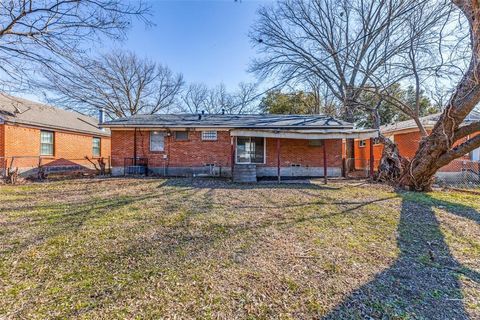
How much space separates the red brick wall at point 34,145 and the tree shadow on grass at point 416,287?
1603cm

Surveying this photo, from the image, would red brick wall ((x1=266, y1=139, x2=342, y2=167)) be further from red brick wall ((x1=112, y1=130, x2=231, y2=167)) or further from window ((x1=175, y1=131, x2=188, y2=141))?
window ((x1=175, y1=131, x2=188, y2=141))

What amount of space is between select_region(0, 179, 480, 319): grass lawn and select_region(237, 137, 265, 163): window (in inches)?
268

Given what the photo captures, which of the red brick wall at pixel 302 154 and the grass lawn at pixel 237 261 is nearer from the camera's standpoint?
the grass lawn at pixel 237 261

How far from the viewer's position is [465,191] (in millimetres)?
9430

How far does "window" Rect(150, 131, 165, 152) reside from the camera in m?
13.8

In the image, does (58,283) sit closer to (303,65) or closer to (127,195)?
(127,195)

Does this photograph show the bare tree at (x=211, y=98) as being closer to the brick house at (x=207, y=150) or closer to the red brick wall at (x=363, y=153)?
the red brick wall at (x=363, y=153)

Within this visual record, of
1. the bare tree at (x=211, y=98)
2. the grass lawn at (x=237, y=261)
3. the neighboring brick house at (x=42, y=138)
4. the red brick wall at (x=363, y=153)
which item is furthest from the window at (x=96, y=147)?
the red brick wall at (x=363, y=153)

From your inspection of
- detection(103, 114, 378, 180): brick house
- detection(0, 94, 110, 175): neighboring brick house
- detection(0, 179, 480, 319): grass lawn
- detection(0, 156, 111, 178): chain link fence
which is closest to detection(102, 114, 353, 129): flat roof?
detection(103, 114, 378, 180): brick house

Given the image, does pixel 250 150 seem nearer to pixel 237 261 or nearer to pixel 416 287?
pixel 237 261

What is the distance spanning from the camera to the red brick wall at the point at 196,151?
1347cm

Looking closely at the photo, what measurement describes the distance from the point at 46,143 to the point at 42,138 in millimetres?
385

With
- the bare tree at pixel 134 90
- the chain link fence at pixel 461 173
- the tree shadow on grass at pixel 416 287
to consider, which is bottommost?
the tree shadow on grass at pixel 416 287

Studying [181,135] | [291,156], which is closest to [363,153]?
[291,156]
